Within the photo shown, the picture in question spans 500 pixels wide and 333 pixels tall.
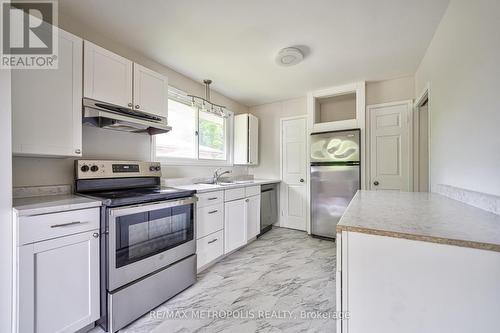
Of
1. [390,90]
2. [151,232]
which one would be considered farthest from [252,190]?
[390,90]

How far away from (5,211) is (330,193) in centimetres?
340

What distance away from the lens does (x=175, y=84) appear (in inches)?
105

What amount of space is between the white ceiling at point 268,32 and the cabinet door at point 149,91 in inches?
13.0

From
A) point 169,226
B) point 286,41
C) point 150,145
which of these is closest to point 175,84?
point 150,145

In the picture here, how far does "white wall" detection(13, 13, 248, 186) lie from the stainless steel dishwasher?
51.9 inches

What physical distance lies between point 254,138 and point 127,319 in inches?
122

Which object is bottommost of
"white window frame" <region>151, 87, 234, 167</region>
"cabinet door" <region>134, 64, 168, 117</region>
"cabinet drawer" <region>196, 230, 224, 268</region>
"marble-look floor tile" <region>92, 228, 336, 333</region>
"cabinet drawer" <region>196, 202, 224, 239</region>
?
"marble-look floor tile" <region>92, 228, 336, 333</region>

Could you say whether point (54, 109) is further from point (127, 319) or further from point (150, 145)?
point (127, 319)

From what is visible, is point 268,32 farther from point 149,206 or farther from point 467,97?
point 149,206

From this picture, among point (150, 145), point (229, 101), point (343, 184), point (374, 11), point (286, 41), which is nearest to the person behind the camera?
point (374, 11)

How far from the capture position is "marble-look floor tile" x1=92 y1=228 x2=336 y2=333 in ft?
4.91

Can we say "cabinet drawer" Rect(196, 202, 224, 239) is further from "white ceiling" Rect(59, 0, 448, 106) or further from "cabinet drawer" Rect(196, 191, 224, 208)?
"white ceiling" Rect(59, 0, 448, 106)

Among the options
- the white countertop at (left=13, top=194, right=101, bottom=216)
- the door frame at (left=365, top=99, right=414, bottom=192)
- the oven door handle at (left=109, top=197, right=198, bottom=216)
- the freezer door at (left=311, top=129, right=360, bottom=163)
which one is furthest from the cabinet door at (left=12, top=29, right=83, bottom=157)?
the door frame at (left=365, top=99, right=414, bottom=192)

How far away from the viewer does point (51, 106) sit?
144cm
